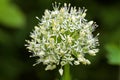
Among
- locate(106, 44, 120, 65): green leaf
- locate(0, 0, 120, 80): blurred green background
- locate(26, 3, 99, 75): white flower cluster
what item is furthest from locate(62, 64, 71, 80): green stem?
locate(0, 0, 120, 80): blurred green background

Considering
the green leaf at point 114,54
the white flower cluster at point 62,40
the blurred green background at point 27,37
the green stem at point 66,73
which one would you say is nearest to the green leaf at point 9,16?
the blurred green background at point 27,37

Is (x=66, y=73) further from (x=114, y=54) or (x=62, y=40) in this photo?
(x=114, y=54)

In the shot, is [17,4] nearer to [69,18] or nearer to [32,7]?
[32,7]

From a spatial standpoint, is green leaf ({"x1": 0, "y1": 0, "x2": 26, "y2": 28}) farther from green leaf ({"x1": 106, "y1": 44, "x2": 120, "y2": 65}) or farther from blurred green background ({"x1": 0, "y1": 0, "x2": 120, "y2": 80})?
green leaf ({"x1": 106, "y1": 44, "x2": 120, "y2": 65})

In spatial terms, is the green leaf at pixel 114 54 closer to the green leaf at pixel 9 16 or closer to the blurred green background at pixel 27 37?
the blurred green background at pixel 27 37

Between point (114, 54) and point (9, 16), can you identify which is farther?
point (9, 16)

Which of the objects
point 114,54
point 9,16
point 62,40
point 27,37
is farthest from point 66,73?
point 27,37
